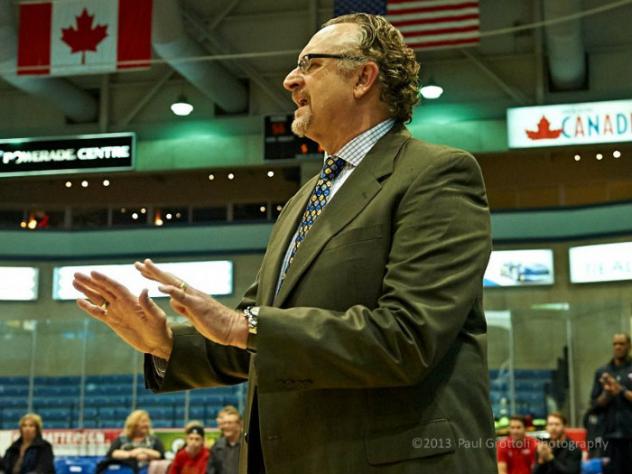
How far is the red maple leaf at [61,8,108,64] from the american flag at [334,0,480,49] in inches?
134

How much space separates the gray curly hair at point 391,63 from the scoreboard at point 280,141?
588 inches

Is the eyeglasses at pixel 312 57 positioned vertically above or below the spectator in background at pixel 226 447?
above

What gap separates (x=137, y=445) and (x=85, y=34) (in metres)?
5.37

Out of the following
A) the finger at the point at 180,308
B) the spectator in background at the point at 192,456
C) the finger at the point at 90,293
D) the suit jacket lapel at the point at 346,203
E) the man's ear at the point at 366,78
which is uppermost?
the man's ear at the point at 366,78

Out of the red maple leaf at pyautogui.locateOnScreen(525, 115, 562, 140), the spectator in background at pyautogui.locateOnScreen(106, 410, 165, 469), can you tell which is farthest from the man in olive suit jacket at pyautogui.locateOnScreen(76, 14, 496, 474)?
the red maple leaf at pyautogui.locateOnScreen(525, 115, 562, 140)

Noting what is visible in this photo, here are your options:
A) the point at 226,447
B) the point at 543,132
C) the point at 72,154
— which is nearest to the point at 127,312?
the point at 226,447

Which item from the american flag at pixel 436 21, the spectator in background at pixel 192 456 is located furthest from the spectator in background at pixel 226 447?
the american flag at pixel 436 21

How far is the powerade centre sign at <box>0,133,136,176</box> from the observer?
1822 centimetres

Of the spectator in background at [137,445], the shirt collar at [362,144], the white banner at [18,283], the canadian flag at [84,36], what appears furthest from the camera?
the white banner at [18,283]

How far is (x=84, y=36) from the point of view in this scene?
39.6 feet

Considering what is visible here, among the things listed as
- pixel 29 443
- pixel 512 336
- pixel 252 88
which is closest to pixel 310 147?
pixel 252 88

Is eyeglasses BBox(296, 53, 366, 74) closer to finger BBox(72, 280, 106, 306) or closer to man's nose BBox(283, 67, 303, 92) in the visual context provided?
man's nose BBox(283, 67, 303, 92)

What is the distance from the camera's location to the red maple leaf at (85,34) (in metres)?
12.0

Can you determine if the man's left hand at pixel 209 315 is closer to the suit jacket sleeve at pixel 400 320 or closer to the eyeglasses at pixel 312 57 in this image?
the suit jacket sleeve at pixel 400 320
